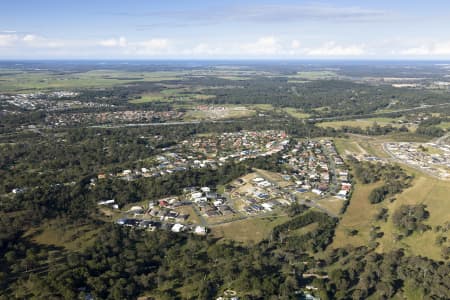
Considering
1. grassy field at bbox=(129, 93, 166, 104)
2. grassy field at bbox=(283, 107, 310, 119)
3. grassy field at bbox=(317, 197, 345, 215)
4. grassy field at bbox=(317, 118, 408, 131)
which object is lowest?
grassy field at bbox=(317, 197, 345, 215)

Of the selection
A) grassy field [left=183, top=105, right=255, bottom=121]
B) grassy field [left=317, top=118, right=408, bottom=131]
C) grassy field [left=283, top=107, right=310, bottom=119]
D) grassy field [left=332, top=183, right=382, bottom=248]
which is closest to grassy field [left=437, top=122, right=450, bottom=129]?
grassy field [left=317, top=118, right=408, bottom=131]

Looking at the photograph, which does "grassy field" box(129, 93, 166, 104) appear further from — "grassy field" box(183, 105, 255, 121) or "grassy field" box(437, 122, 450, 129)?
"grassy field" box(437, 122, 450, 129)

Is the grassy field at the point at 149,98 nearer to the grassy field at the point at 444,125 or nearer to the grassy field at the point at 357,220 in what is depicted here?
the grassy field at the point at 444,125

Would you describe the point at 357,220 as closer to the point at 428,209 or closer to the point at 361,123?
the point at 428,209

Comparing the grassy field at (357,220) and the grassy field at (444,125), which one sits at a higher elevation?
the grassy field at (444,125)

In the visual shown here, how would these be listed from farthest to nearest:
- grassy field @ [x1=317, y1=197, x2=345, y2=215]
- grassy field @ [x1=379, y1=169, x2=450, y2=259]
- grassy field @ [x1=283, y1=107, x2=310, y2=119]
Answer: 1. grassy field @ [x1=283, y1=107, x2=310, y2=119]
2. grassy field @ [x1=317, y1=197, x2=345, y2=215]
3. grassy field @ [x1=379, y1=169, x2=450, y2=259]

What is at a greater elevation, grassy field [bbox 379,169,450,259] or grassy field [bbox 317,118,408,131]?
grassy field [bbox 317,118,408,131]

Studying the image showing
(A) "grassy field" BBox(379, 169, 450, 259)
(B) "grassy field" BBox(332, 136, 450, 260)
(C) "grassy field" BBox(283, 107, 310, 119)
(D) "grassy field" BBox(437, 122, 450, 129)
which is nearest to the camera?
(A) "grassy field" BBox(379, 169, 450, 259)

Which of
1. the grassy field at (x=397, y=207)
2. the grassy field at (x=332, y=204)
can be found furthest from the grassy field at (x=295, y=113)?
the grassy field at (x=332, y=204)

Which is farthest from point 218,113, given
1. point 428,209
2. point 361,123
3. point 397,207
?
point 428,209
